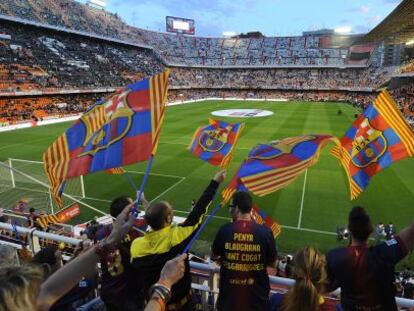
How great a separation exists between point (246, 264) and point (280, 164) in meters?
2.28

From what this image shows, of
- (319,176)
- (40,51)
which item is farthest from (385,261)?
(40,51)

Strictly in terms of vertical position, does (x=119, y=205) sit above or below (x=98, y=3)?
below

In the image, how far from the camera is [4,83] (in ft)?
133

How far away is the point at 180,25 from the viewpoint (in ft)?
329

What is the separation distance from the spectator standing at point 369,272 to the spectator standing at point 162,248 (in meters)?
1.47

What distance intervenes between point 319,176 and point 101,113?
594 inches

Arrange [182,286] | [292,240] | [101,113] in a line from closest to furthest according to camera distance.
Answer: [182,286], [101,113], [292,240]

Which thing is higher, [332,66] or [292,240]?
[332,66]

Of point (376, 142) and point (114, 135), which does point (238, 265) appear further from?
point (376, 142)

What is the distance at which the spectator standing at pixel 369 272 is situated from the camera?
3346 millimetres

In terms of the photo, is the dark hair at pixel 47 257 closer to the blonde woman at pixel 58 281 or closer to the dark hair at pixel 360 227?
the blonde woman at pixel 58 281

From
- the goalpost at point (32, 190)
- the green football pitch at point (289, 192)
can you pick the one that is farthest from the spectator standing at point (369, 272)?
the goalpost at point (32, 190)

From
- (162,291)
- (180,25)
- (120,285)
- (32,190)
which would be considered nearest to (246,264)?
(120,285)

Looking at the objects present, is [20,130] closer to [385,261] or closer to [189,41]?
[385,261]
